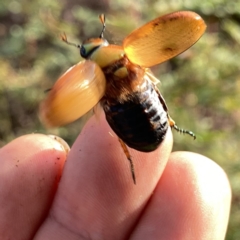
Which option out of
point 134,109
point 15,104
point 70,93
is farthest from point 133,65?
point 15,104

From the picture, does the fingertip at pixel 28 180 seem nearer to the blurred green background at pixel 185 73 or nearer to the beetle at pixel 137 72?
the beetle at pixel 137 72

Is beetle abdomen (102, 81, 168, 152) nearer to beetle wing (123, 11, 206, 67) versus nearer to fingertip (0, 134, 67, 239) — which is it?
beetle wing (123, 11, 206, 67)

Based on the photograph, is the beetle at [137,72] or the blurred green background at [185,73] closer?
the beetle at [137,72]

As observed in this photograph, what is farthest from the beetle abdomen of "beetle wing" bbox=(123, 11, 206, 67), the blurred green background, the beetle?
the blurred green background

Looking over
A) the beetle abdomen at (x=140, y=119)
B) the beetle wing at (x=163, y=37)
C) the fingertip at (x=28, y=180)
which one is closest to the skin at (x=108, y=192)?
the fingertip at (x=28, y=180)

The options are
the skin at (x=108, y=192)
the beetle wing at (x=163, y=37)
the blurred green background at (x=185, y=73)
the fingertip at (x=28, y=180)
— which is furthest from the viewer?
the blurred green background at (x=185, y=73)

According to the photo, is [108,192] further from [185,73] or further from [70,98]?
[185,73]
